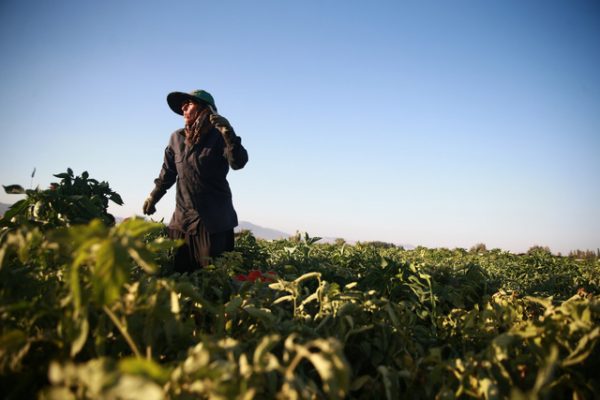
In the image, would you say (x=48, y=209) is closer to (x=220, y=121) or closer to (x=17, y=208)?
(x=17, y=208)

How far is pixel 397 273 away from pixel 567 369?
3.31ft

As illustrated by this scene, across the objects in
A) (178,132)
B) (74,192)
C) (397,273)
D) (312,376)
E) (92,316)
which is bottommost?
(312,376)

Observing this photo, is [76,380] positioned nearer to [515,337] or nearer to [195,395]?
[195,395]

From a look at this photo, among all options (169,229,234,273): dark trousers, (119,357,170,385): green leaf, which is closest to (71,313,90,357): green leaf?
(119,357,170,385): green leaf

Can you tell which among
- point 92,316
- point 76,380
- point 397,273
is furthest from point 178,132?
point 76,380

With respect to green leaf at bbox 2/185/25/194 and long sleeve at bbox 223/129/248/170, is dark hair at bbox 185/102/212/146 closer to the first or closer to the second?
long sleeve at bbox 223/129/248/170

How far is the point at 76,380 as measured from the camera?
596 mm

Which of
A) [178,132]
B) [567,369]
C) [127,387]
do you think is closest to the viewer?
[127,387]

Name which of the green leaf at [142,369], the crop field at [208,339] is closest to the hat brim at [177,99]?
the crop field at [208,339]

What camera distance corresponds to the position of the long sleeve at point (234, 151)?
10.9 ft

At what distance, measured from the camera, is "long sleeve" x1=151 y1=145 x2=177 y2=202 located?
4.16 meters

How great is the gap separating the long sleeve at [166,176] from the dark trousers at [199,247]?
61cm

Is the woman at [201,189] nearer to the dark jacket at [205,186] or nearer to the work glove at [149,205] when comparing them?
the dark jacket at [205,186]

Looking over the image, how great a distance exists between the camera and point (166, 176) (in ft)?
13.7
